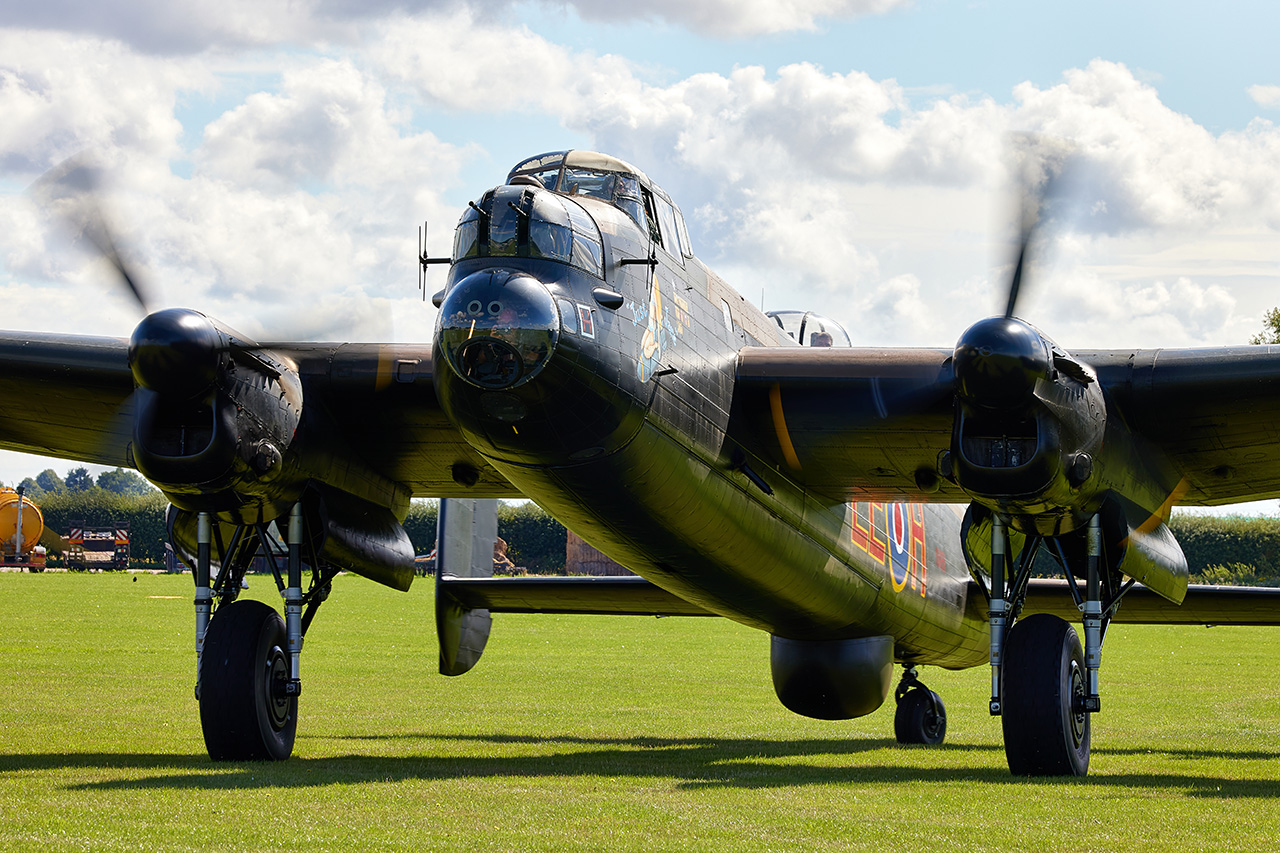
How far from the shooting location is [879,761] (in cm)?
1327

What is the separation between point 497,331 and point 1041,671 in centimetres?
504

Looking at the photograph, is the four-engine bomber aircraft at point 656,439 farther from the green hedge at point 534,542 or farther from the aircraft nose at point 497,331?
the green hedge at point 534,542

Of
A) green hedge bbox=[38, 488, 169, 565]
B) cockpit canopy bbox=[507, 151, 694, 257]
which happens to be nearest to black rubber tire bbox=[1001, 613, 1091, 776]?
cockpit canopy bbox=[507, 151, 694, 257]

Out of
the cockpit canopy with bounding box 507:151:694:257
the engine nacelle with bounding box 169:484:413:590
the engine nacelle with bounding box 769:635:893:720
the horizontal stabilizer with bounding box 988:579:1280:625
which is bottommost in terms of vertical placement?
the engine nacelle with bounding box 769:635:893:720

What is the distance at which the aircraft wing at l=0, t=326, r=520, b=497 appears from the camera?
11.3 meters

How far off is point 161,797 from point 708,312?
17.9ft

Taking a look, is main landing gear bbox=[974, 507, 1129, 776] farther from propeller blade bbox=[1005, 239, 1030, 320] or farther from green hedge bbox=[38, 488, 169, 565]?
green hedge bbox=[38, 488, 169, 565]

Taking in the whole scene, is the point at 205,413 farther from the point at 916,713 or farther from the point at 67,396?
the point at 916,713

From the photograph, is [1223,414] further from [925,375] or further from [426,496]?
[426,496]

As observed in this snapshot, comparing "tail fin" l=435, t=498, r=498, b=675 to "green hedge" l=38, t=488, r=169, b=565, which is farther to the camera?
"green hedge" l=38, t=488, r=169, b=565

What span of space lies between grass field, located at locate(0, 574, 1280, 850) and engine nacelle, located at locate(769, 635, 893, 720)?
20.0 inches

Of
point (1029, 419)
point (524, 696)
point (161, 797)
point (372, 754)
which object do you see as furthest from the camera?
point (524, 696)

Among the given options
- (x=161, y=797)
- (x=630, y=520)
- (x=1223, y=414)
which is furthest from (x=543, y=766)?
(x=1223, y=414)

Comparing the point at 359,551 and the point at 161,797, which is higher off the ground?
the point at 359,551
